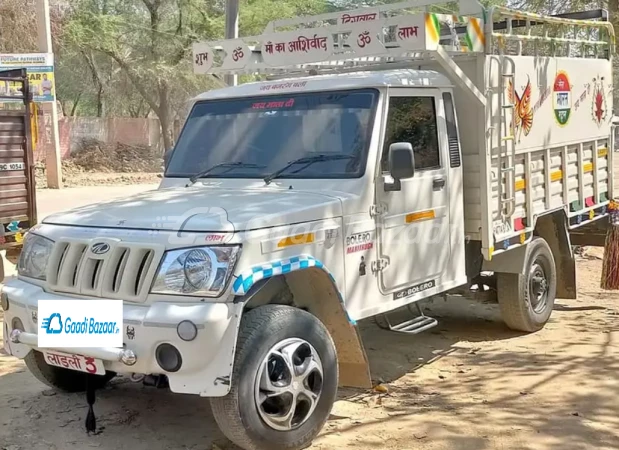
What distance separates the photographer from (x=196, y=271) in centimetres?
379

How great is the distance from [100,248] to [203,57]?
9.31 feet

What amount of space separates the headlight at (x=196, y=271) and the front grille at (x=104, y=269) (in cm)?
7

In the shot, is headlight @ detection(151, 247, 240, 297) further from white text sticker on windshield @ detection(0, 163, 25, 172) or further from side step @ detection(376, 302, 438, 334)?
white text sticker on windshield @ detection(0, 163, 25, 172)

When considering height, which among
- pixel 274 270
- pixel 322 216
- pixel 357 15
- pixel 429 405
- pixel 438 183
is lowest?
pixel 429 405

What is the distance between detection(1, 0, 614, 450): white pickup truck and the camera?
151 inches

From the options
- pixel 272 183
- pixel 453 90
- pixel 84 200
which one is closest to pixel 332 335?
pixel 272 183

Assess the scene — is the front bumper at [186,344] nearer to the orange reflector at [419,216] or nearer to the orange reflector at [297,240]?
the orange reflector at [297,240]

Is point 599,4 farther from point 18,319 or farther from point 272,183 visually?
point 18,319

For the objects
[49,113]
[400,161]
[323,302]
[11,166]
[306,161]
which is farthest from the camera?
[49,113]

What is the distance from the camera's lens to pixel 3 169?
25.6 ft

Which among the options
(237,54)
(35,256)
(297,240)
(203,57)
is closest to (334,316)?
(297,240)

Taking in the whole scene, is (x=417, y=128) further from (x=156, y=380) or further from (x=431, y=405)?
(x=156, y=380)

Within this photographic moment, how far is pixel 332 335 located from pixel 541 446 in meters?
1.32

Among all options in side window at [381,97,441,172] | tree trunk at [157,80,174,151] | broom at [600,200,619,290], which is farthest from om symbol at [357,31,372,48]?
tree trunk at [157,80,174,151]
